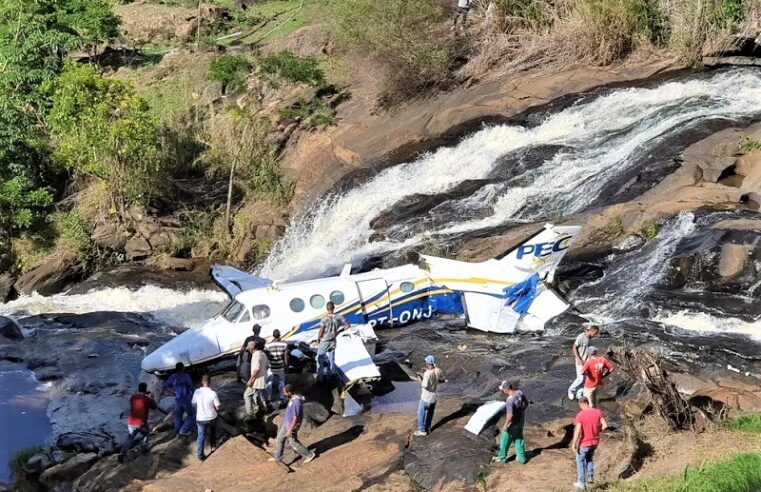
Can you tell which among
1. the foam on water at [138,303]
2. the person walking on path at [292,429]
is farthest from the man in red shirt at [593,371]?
the foam on water at [138,303]

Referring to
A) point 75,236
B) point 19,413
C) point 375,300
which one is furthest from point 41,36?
point 375,300

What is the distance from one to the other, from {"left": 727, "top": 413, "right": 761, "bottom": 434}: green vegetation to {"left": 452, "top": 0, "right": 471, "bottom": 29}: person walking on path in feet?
81.1

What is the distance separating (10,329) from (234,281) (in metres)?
6.33

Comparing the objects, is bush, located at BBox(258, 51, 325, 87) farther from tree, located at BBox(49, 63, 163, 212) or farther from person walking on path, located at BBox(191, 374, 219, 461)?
person walking on path, located at BBox(191, 374, 219, 461)

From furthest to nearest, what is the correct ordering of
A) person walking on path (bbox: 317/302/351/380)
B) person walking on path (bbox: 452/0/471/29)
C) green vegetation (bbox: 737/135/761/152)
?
person walking on path (bbox: 452/0/471/29) < green vegetation (bbox: 737/135/761/152) < person walking on path (bbox: 317/302/351/380)

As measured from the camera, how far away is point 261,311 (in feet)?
62.9

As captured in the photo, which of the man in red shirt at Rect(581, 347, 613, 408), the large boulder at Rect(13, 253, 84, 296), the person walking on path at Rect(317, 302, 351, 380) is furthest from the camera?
the large boulder at Rect(13, 253, 84, 296)

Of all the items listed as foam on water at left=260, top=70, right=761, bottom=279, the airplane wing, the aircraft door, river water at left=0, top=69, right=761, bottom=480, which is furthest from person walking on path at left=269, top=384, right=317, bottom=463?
foam on water at left=260, top=70, right=761, bottom=279

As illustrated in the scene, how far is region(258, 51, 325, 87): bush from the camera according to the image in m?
35.8

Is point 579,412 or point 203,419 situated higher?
point 203,419

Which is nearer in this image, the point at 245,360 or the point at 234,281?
the point at 245,360

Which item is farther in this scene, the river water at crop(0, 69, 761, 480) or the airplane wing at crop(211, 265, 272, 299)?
the airplane wing at crop(211, 265, 272, 299)

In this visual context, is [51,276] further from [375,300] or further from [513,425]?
[513,425]

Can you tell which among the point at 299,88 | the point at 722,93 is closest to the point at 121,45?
the point at 299,88
